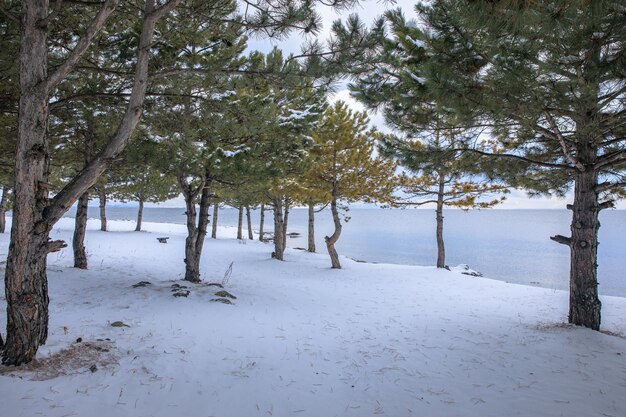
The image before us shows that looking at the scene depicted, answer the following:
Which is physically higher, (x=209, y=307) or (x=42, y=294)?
(x=42, y=294)

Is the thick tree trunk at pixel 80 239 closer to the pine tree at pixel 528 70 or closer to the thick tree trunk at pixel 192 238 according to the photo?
the thick tree trunk at pixel 192 238

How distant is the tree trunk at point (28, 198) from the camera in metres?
3.19

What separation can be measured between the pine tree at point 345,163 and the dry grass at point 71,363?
33.2 feet

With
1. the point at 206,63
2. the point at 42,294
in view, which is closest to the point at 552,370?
the point at 42,294

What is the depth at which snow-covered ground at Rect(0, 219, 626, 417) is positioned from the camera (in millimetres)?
3150

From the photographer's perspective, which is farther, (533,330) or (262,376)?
(533,330)

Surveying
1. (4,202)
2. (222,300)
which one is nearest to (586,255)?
(222,300)

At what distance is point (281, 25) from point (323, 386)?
455 cm

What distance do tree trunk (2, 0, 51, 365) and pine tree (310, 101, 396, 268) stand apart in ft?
34.3

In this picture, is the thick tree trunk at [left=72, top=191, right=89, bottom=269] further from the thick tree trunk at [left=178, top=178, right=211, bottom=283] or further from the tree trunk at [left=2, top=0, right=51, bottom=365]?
the tree trunk at [left=2, top=0, right=51, bottom=365]

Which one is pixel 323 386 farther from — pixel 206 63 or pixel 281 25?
pixel 206 63

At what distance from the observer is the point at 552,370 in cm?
421

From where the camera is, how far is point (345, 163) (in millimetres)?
14016

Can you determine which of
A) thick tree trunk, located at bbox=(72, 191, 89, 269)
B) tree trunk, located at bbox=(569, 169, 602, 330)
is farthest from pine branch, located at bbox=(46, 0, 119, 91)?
tree trunk, located at bbox=(569, 169, 602, 330)
